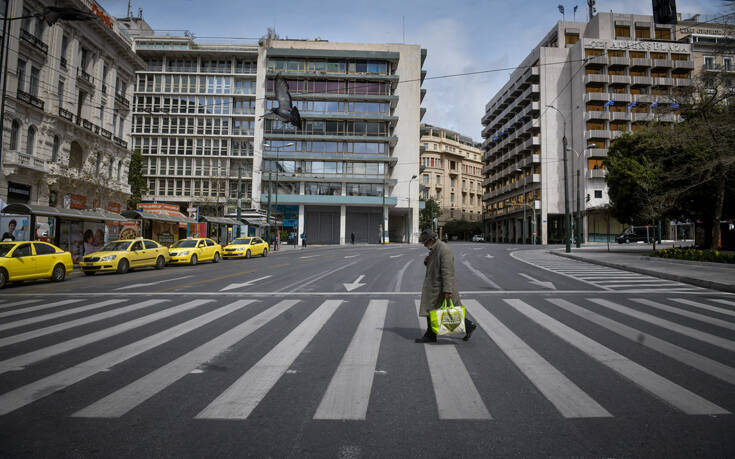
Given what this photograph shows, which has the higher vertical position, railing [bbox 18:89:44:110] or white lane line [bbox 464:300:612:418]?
railing [bbox 18:89:44:110]

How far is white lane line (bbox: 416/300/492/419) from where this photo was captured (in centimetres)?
324

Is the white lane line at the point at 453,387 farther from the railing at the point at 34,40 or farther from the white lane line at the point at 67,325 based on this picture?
the railing at the point at 34,40

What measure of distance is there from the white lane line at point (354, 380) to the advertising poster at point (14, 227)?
17.7 m

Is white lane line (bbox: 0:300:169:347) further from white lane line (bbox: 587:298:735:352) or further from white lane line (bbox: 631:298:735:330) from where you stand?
white lane line (bbox: 631:298:735:330)

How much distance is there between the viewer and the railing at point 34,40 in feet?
80.9

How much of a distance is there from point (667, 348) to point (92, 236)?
79.3 ft

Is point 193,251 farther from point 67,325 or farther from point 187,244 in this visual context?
point 67,325

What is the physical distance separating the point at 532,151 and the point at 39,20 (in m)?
56.6

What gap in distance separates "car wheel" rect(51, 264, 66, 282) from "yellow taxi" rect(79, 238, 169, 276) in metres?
1.74

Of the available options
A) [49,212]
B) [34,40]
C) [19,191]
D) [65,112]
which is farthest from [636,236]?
[34,40]

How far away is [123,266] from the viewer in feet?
54.6

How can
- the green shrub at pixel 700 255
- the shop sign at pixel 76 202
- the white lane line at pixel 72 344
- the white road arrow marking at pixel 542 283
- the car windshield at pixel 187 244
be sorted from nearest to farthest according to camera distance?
1. the white lane line at pixel 72 344
2. the white road arrow marking at pixel 542 283
3. the green shrub at pixel 700 255
4. the car windshield at pixel 187 244
5. the shop sign at pixel 76 202

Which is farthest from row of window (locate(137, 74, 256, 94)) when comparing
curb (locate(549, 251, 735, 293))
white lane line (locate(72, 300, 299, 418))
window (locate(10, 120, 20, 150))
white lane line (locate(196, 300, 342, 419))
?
white lane line (locate(196, 300, 342, 419))

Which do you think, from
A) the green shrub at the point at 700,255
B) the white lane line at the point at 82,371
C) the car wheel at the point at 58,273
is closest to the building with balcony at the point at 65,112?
the car wheel at the point at 58,273
